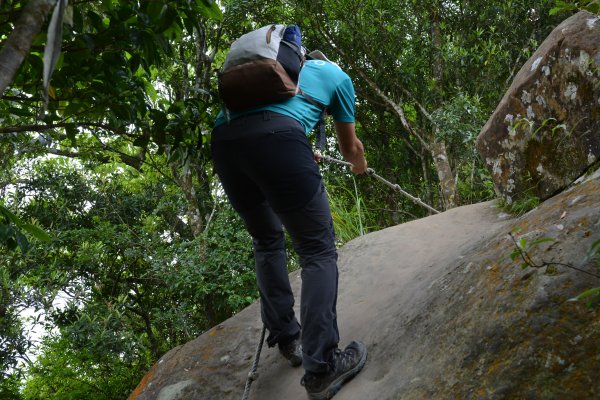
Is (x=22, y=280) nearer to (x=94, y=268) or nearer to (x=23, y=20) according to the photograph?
(x=94, y=268)

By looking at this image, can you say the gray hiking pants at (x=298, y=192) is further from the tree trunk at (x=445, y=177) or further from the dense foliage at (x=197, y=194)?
the tree trunk at (x=445, y=177)

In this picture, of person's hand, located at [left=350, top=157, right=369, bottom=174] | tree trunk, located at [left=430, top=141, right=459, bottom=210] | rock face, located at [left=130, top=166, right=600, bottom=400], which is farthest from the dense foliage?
person's hand, located at [left=350, top=157, right=369, bottom=174]

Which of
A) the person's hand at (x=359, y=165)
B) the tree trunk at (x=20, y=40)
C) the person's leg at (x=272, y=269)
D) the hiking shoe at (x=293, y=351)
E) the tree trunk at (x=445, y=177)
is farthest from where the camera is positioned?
the tree trunk at (x=445, y=177)

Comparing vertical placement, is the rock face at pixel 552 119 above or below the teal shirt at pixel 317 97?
below

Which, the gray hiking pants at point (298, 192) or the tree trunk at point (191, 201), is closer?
the gray hiking pants at point (298, 192)

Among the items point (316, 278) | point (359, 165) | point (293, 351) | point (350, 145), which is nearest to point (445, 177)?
point (359, 165)

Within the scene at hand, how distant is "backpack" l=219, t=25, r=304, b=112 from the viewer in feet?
10.2

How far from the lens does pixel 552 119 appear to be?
14.9 ft

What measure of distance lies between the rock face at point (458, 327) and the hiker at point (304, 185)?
0.64ft

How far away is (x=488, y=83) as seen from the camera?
9.20m

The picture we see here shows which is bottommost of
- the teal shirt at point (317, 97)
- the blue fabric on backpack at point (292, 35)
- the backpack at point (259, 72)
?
the teal shirt at point (317, 97)

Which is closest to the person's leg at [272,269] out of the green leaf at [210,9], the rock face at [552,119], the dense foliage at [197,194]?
the green leaf at [210,9]

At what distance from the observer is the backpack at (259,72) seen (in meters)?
3.09

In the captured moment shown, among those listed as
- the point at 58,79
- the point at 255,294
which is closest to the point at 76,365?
the point at 255,294
